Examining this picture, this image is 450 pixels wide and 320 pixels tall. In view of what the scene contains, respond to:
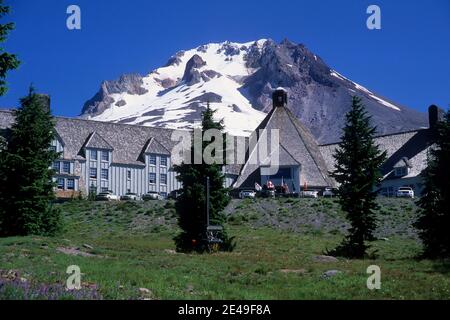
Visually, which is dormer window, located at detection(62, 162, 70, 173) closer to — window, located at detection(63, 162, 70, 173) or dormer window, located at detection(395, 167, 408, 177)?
window, located at detection(63, 162, 70, 173)

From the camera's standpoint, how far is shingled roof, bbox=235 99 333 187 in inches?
3098

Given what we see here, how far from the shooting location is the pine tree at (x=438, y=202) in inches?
1341

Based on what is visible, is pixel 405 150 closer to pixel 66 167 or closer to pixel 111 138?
pixel 111 138

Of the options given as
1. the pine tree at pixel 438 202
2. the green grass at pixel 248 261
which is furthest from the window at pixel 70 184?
the pine tree at pixel 438 202

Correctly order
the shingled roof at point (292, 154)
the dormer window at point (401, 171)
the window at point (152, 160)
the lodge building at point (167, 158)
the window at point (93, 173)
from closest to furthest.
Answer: the shingled roof at point (292, 154) → the lodge building at point (167, 158) → the dormer window at point (401, 171) → the window at point (93, 173) → the window at point (152, 160)

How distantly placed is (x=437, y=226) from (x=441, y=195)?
1.63m

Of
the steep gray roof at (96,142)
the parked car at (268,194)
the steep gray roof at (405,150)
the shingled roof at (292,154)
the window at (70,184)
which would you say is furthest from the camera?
the steep gray roof at (96,142)

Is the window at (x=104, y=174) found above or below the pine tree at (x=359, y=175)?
above

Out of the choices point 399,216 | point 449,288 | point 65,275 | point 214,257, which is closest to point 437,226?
point 214,257

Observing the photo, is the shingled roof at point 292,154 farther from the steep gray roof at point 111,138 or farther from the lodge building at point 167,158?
the steep gray roof at point 111,138

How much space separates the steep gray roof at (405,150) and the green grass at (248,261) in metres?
29.6

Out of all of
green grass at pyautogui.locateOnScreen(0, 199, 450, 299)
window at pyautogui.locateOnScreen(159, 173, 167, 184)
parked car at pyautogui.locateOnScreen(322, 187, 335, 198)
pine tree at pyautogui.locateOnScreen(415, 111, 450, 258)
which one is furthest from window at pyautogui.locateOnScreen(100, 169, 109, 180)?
pine tree at pyautogui.locateOnScreen(415, 111, 450, 258)

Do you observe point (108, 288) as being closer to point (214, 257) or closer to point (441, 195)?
point (214, 257)
